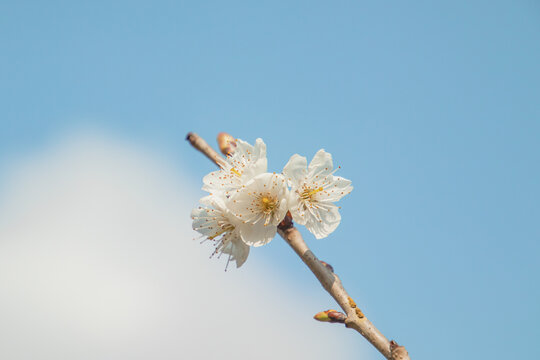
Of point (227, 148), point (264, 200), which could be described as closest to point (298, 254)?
point (264, 200)

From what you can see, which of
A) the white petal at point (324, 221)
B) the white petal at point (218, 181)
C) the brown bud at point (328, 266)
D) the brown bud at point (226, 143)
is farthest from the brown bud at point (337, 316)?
the brown bud at point (226, 143)

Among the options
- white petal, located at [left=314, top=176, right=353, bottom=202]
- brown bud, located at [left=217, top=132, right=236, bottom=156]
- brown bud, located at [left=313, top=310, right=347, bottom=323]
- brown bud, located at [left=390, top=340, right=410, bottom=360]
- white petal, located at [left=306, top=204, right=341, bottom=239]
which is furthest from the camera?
brown bud, located at [left=217, top=132, right=236, bottom=156]

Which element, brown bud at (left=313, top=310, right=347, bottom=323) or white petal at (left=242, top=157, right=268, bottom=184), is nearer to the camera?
brown bud at (left=313, top=310, right=347, bottom=323)

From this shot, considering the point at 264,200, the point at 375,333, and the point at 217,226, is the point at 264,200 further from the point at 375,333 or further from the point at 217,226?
the point at 375,333

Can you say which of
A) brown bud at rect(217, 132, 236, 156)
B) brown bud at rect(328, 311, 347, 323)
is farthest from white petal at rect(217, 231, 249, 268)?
brown bud at rect(328, 311, 347, 323)

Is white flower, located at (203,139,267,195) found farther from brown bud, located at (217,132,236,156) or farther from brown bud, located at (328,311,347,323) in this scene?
brown bud, located at (328,311,347,323)
